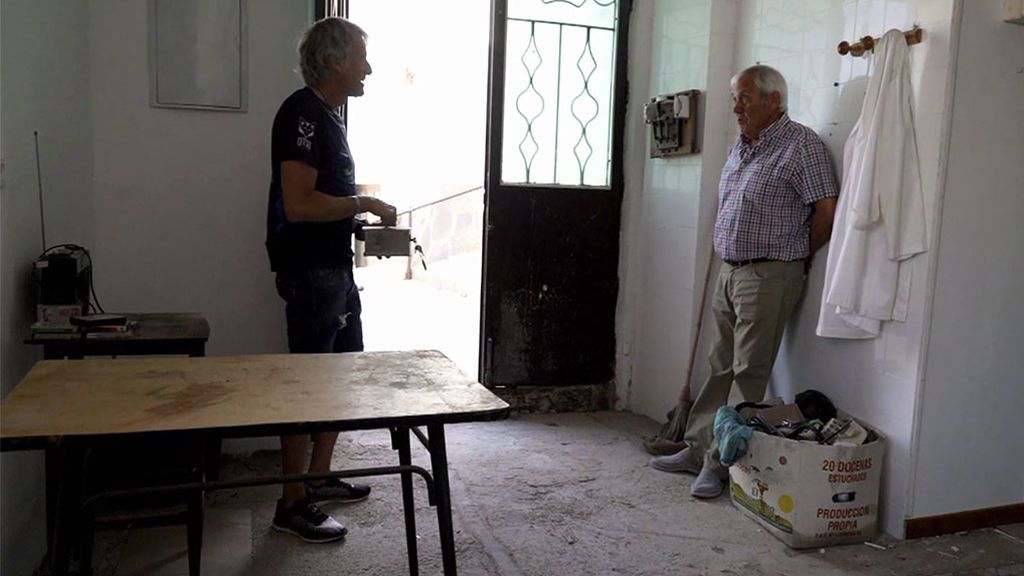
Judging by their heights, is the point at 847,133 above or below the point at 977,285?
above

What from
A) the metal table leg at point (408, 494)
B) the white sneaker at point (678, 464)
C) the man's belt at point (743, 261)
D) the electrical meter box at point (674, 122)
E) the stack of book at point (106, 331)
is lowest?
the white sneaker at point (678, 464)

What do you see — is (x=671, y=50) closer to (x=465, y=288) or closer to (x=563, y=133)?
(x=563, y=133)

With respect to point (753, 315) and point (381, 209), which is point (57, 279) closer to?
point (381, 209)

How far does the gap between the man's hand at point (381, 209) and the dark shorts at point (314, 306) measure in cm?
21

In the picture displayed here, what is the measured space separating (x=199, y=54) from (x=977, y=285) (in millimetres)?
2906

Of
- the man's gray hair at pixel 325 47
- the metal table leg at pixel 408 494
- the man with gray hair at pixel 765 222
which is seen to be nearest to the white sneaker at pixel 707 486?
the man with gray hair at pixel 765 222

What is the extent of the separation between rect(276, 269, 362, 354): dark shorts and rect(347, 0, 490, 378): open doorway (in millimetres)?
6603

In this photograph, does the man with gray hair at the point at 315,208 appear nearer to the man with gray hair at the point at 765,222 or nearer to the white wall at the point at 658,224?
the man with gray hair at the point at 765,222

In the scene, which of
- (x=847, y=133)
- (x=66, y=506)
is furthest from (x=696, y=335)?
(x=66, y=506)

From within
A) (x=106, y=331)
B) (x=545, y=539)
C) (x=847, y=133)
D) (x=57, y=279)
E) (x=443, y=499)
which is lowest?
(x=545, y=539)

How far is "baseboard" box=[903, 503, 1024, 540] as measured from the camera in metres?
2.57

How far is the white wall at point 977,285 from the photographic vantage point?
8.05 ft

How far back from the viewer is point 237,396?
5.08ft

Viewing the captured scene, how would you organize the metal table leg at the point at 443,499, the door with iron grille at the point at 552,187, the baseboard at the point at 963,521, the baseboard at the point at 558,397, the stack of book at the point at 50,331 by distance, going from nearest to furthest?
the metal table leg at the point at 443,499, the stack of book at the point at 50,331, the baseboard at the point at 963,521, the door with iron grille at the point at 552,187, the baseboard at the point at 558,397
